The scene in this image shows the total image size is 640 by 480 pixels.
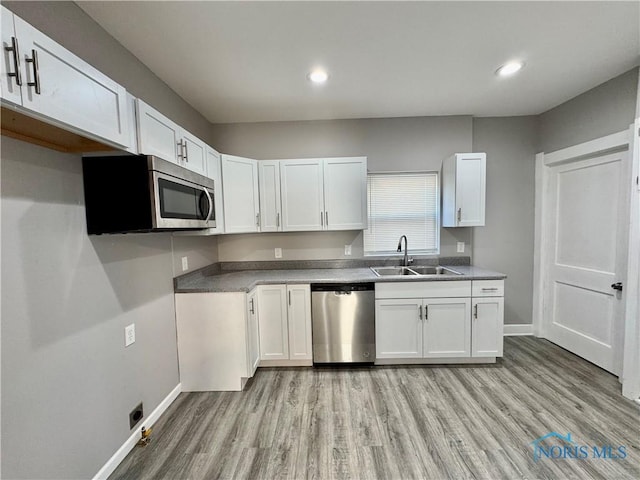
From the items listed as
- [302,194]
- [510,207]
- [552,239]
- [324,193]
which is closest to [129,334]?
[302,194]

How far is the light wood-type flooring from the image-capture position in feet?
5.07

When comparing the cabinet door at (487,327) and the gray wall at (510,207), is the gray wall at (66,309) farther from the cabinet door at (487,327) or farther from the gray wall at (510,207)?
the gray wall at (510,207)

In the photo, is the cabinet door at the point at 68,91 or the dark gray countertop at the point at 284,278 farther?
the dark gray countertop at the point at 284,278

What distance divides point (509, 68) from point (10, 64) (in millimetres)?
2922

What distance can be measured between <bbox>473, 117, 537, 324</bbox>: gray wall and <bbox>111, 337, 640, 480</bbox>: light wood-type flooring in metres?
0.94

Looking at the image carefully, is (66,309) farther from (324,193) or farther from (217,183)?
(324,193)

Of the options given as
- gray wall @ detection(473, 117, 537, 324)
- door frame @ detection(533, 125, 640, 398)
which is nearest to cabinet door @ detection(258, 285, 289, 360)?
gray wall @ detection(473, 117, 537, 324)

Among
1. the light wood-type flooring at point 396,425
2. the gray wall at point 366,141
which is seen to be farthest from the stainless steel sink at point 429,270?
the light wood-type flooring at point 396,425

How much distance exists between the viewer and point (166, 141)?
65.6 inches

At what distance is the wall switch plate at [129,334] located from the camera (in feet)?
5.54

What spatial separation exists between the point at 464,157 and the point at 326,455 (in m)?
2.94

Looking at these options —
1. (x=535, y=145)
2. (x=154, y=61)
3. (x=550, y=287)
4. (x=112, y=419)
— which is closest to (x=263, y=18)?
(x=154, y=61)

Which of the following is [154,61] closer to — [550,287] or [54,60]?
[54,60]

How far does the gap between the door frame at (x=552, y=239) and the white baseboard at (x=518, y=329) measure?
0.20 feet
